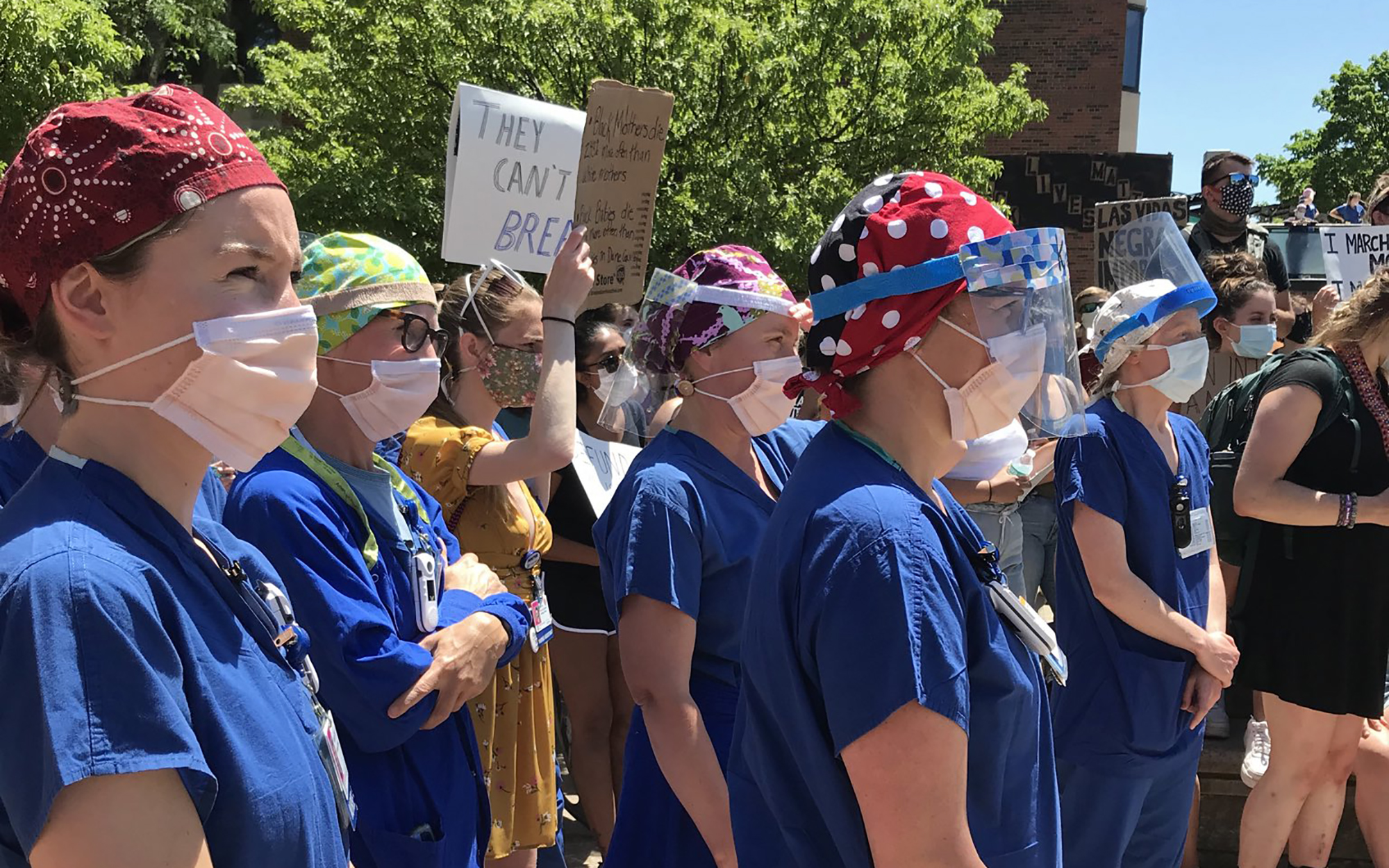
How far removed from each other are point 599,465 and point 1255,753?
2.85 meters

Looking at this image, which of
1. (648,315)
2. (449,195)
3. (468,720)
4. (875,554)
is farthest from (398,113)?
(875,554)

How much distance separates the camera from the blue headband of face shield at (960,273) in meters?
2.02

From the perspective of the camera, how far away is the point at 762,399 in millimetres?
3146

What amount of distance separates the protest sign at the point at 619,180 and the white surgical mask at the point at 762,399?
1.09m

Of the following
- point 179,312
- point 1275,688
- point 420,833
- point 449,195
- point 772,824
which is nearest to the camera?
point 179,312

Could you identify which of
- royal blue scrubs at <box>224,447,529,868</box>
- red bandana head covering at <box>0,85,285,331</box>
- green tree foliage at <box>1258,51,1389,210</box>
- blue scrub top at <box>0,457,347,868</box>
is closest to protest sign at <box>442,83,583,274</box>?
royal blue scrubs at <box>224,447,529,868</box>

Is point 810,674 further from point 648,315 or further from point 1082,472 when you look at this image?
point 1082,472

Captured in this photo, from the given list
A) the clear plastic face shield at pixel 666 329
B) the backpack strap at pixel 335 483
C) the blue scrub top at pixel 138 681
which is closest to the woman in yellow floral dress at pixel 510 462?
the clear plastic face shield at pixel 666 329

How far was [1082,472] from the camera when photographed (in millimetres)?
3740

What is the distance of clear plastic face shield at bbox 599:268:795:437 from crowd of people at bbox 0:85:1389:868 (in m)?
0.01

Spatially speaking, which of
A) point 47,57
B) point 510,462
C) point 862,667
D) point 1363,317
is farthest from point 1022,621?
point 47,57

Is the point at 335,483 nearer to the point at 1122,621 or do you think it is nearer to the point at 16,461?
the point at 16,461

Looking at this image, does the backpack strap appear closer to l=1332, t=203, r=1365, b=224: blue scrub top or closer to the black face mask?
the black face mask

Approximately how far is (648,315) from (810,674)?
1.71 metres
